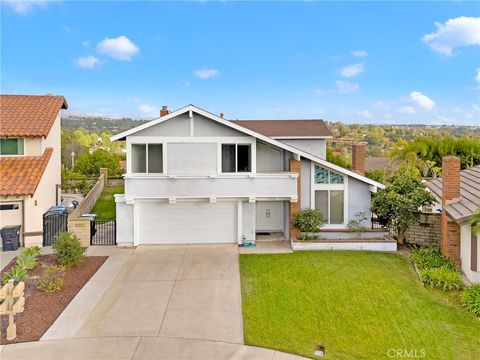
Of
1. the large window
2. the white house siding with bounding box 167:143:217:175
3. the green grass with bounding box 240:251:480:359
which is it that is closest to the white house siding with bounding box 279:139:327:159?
the white house siding with bounding box 167:143:217:175

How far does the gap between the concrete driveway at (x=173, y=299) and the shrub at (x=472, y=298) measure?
660cm

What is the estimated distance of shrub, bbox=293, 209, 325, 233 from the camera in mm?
15711

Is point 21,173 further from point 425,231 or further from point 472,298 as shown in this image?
point 425,231

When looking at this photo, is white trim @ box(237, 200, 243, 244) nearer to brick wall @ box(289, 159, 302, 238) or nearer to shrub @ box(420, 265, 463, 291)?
brick wall @ box(289, 159, 302, 238)

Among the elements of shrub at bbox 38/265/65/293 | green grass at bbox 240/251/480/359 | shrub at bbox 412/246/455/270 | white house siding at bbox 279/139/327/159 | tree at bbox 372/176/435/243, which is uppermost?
white house siding at bbox 279/139/327/159

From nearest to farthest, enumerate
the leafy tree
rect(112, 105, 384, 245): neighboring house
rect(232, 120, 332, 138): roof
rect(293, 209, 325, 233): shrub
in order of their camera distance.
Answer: rect(112, 105, 384, 245): neighboring house → rect(293, 209, 325, 233): shrub → rect(232, 120, 332, 138): roof → the leafy tree

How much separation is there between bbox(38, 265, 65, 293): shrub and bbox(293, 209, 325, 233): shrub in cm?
979

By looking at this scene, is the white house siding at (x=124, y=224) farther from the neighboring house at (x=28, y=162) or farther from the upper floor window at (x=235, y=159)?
the upper floor window at (x=235, y=159)

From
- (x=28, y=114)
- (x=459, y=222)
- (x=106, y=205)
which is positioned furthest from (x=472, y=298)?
(x=106, y=205)

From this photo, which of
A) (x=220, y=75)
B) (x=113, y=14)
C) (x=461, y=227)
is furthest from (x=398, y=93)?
(x=461, y=227)

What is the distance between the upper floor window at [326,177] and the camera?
652 inches

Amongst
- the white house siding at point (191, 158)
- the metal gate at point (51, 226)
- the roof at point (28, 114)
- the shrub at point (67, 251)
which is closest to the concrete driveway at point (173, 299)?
the shrub at point (67, 251)

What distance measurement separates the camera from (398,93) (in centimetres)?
6366

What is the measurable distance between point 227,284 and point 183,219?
18.2 ft
